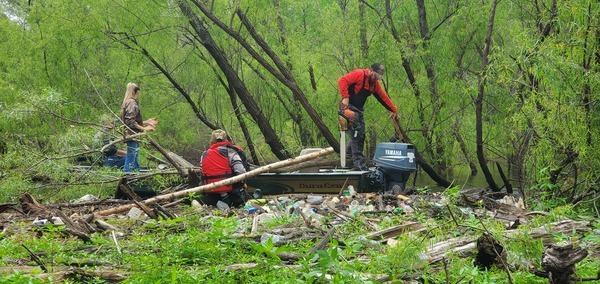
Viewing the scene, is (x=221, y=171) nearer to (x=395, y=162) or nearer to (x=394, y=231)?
(x=395, y=162)

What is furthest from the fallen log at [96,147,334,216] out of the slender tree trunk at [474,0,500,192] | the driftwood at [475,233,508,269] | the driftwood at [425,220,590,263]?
the driftwood at [475,233,508,269]

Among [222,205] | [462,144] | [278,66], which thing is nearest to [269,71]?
[278,66]

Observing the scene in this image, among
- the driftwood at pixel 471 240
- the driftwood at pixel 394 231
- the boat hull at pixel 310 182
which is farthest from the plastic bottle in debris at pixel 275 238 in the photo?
the boat hull at pixel 310 182

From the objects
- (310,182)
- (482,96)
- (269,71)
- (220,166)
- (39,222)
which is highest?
(269,71)

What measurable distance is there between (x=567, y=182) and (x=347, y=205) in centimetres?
300

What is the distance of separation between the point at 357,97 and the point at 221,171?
327cm

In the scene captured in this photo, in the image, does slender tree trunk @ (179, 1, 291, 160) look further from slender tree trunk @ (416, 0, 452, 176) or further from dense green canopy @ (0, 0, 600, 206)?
slender tree trunk @ (416, 0, 452, 176)

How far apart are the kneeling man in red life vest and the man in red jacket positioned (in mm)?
2598

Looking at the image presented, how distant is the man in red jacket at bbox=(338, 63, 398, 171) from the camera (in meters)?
12.1

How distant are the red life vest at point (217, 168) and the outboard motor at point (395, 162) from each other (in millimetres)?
2885

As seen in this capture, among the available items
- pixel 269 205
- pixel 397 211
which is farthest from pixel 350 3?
pixel 397 211

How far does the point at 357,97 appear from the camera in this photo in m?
12.3

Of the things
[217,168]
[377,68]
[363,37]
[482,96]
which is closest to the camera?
[217,168]

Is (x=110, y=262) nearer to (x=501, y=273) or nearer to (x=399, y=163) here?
(x=501, y=273)
